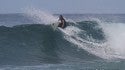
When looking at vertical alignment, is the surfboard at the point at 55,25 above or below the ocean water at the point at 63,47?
above

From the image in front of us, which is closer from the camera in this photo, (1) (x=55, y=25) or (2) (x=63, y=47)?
(2) (x=63, y=47)

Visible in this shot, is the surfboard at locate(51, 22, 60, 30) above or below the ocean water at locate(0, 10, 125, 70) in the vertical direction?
above

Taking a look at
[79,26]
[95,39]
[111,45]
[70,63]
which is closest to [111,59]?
[70,63]

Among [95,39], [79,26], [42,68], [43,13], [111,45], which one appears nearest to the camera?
[42,68]

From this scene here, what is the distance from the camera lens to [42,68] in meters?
22.5

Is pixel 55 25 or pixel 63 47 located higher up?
pixel 55 25

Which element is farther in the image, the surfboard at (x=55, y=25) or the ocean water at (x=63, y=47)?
the surfboard at (x=55, y=25)

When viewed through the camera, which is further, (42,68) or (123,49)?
(123,49)

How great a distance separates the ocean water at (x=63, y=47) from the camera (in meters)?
23.8

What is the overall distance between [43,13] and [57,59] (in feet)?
52.7

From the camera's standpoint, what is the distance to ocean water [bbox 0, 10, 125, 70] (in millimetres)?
23844

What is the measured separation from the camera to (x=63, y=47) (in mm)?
29375

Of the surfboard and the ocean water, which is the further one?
the surfboard

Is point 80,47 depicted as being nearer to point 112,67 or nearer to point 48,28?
point 48,28
